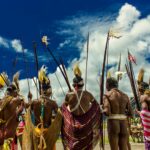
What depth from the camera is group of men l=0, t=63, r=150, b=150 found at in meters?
9.52

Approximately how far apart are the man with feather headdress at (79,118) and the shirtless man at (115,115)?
Result: 37 cm

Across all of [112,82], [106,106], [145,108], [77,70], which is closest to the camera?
[145,108]

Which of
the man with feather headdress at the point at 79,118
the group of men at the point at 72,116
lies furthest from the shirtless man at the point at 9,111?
the man with feather headdress at the point at 79,118

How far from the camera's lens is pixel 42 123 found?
376 inches

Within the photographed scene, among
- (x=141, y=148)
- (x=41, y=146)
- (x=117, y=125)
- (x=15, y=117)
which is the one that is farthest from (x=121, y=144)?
(x=141, y=148)

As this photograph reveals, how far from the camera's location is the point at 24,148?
934cm

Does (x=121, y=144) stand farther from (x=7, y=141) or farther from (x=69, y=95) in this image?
(x=7, y=141)

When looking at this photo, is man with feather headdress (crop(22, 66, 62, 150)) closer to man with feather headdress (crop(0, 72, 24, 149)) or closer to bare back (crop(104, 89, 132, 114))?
man with feather headdress (crop(0, 72, 24, 149))

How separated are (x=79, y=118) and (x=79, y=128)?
0.72ft

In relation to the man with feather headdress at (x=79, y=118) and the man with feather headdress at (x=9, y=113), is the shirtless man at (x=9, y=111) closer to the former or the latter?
the man with feather headdress at (x=9, y=113)

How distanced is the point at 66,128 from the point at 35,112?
2.63 ft

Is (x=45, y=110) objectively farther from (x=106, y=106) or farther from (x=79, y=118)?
(x=106, y=106)

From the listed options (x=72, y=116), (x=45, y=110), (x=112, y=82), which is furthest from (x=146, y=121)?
(x=45, y=110)

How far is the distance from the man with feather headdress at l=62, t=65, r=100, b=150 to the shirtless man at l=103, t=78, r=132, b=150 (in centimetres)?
37
